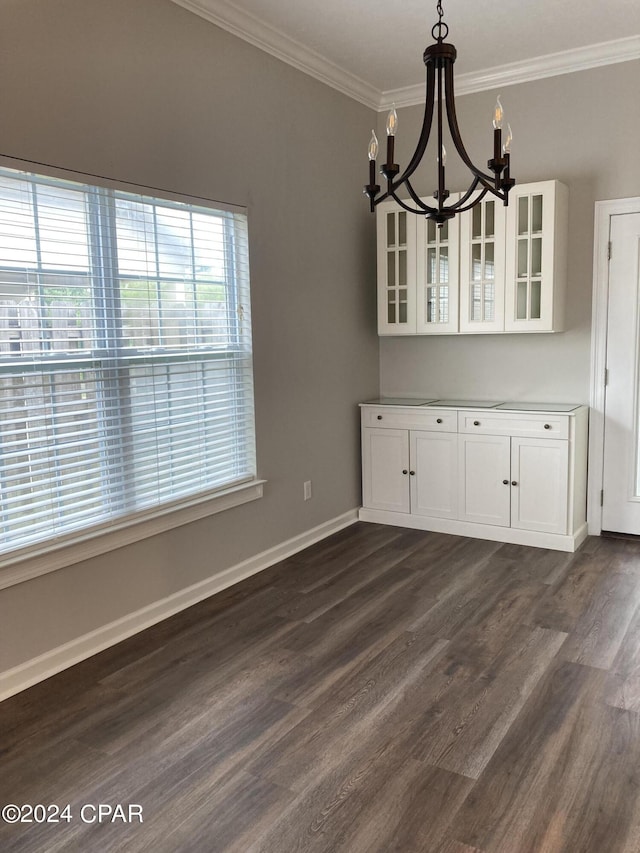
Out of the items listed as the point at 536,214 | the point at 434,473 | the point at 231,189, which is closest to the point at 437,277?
the point at 536,214

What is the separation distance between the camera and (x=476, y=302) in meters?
4.38

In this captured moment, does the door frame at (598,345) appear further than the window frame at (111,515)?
Yes

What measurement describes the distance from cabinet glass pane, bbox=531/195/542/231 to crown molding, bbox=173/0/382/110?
4.48 feet

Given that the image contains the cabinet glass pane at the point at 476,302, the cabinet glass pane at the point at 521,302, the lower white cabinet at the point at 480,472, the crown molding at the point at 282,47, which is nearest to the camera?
the crown molding at the point at 282,47

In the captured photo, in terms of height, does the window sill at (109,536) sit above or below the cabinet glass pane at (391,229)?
below

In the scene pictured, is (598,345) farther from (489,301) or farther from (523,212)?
(523,212)

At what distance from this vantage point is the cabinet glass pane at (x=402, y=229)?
4.57m

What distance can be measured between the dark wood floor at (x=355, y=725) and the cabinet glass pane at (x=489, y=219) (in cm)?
207

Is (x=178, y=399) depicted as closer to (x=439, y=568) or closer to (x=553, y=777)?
(x=439, y=568)

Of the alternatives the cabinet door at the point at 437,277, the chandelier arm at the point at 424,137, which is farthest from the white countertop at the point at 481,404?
the chandelier arm at the point at 424,137

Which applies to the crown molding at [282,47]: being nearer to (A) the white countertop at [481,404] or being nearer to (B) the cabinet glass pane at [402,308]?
(B) the cabinet glass pane at [402,308]

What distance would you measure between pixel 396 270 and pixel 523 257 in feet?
2.71

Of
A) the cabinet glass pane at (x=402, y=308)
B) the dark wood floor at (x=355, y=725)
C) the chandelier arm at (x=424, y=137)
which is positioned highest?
the chandelier arm at (x=424, y=137)

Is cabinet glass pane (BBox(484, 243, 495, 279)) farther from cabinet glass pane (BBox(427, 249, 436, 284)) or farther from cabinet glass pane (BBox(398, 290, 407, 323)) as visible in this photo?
cabinet glass pane (BBox(398, 290, 407, 323))
